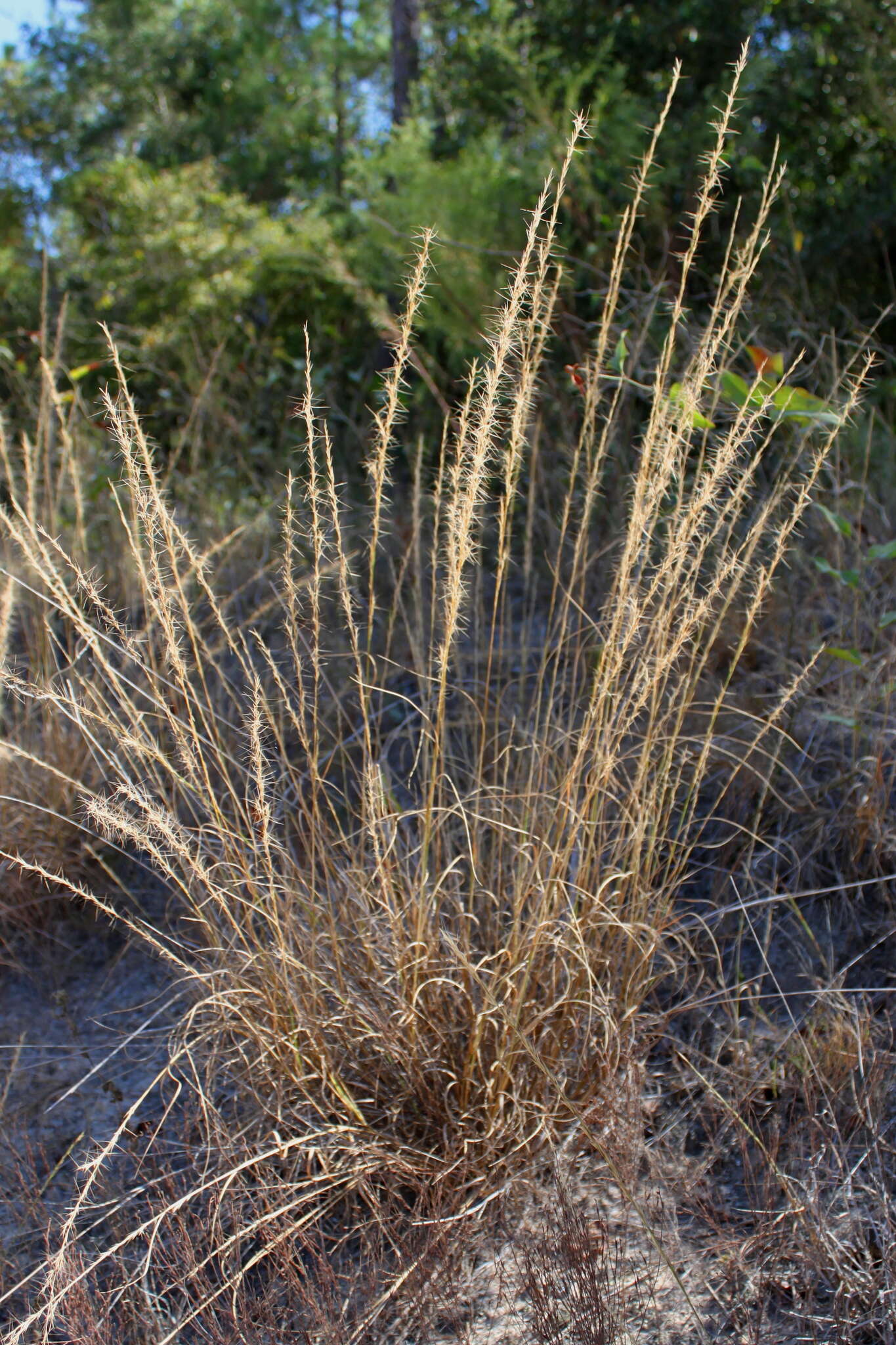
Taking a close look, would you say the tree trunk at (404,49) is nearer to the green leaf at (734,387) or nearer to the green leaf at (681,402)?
the green leaf at (734,387)

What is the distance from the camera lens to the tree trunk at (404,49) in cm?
770

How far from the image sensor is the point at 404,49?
7852 millimetres

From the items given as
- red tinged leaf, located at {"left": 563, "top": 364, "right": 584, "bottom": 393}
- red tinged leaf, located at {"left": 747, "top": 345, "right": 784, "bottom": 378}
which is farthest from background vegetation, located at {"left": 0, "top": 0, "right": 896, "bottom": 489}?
red tinged leaf, located at {"left": 563, "top": 364, "right": 584, "bottom": 393}

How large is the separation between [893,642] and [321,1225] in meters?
1.89

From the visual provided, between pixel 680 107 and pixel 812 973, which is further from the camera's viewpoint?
pixel 680 107

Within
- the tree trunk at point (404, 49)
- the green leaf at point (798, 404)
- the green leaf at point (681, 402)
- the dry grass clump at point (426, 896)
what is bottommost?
the dry grass clump at point (426, 896)

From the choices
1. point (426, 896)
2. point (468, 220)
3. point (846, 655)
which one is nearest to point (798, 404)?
point (846, 655)

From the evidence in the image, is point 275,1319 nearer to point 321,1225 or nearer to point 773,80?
point 321,1225

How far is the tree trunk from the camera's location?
7.70 metres

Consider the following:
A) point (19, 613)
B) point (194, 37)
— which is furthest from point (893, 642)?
point (194, 37)

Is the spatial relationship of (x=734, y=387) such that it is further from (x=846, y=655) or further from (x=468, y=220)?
(x=468, y=220)

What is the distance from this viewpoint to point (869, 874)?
2.43m

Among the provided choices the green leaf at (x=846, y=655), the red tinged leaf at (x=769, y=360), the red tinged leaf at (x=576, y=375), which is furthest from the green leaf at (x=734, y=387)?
the green leaf at (x=846, y=655)

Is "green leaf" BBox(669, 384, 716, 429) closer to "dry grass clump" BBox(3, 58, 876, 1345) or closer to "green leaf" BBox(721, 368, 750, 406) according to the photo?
"dry grass clump" BBox(3, 58, 876, 1345)
